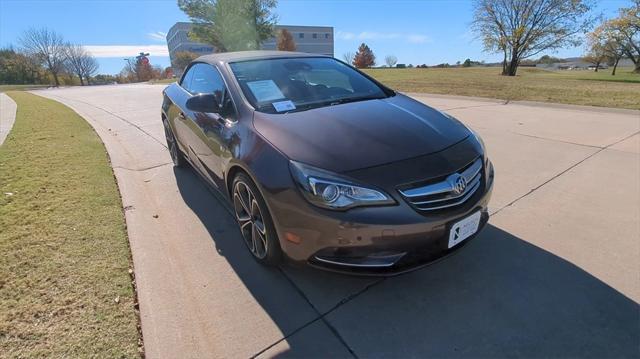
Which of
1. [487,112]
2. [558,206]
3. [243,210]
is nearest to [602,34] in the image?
[487,112]

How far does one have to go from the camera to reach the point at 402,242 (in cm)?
196

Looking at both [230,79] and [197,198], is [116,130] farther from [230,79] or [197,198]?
[230,79]

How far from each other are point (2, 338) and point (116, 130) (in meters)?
6.70

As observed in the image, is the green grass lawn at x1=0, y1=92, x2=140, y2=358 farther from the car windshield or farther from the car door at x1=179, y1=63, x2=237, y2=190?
the car windshield

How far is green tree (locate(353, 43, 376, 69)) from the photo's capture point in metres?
77.6

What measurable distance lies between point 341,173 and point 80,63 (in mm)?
84004

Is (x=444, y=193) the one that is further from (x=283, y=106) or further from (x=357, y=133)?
(x=283, y=106)

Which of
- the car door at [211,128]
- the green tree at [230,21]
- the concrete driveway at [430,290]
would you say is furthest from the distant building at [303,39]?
the concrete driveway at [430,290]

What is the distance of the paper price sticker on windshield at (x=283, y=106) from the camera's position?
2.69m

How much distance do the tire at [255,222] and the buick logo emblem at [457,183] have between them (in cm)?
111

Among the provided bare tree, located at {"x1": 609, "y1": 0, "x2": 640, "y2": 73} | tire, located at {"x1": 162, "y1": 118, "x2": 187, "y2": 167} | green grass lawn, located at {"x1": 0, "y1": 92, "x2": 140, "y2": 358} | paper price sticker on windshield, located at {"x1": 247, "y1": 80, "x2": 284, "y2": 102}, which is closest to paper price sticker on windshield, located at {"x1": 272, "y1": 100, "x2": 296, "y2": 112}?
paper price sticker on windshield, located at {"x1": 247, "y1": 80, "x2": 284, "y2": 102}

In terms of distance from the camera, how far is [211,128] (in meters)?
3.07

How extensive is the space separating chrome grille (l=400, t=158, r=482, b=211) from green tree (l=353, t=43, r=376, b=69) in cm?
7922

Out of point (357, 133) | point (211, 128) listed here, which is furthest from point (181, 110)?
point (357, 133)
